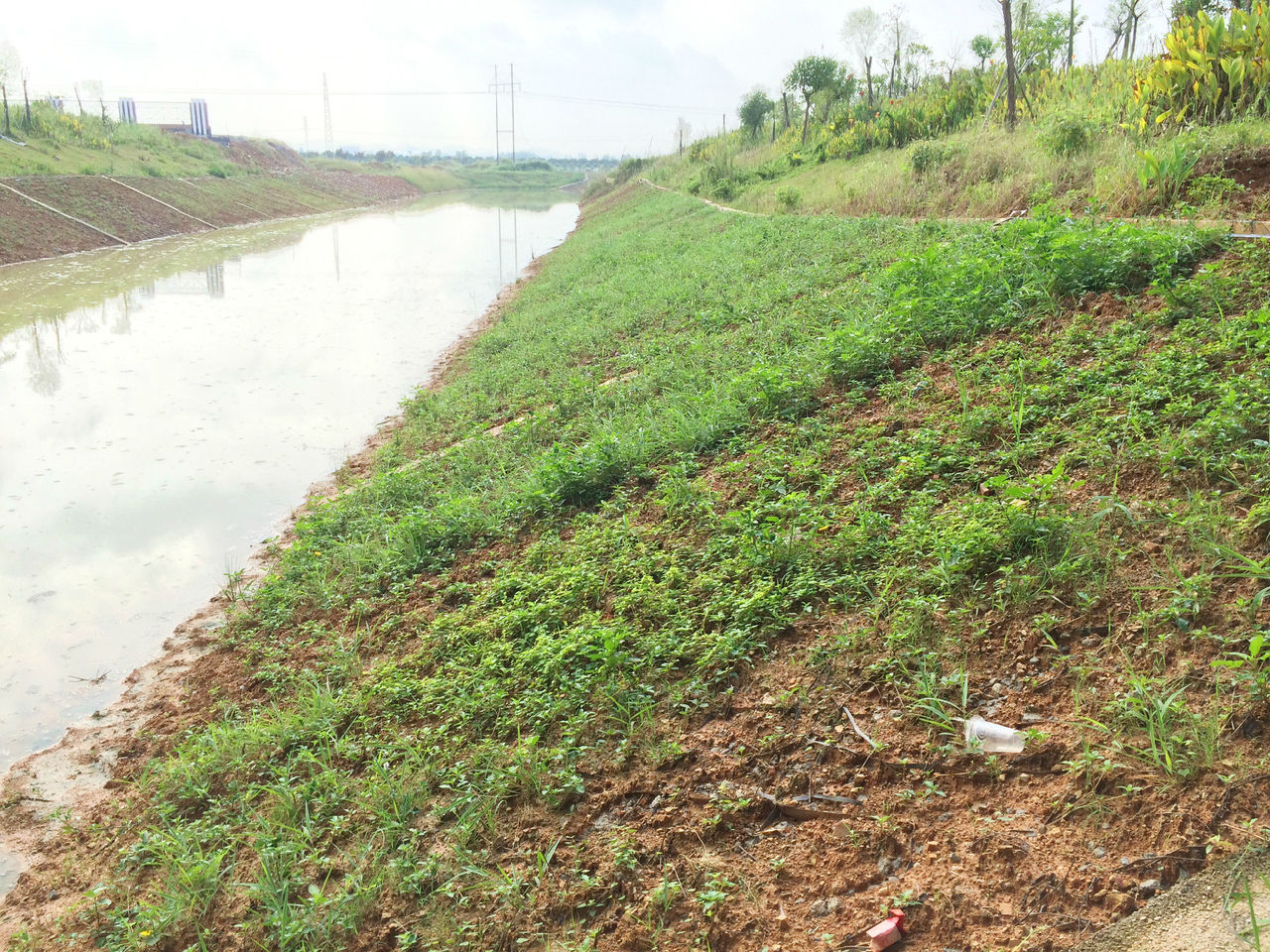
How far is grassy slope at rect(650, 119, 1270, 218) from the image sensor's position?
6.76 m

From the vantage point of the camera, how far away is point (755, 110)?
111ft

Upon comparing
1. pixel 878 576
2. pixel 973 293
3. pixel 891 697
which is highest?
pixel 973 293

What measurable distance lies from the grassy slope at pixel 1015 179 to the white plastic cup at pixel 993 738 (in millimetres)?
4664

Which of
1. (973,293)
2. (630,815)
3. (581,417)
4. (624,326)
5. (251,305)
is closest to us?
(630,815)

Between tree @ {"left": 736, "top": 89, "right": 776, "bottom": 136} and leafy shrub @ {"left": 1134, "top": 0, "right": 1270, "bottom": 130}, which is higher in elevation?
tree @ {"left": 736, "top": 89, "right": 776, "bottom": 136}

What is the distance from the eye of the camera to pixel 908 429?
15.4 feet

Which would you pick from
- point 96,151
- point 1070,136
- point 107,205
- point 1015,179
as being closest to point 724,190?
point 1015,179

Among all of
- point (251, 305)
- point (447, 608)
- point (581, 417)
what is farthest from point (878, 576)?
point (251, 305)

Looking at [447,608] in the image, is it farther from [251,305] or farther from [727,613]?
[251,305]

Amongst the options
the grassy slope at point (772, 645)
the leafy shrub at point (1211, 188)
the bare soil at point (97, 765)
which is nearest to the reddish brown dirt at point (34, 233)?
the bare soil at point (97, 765)

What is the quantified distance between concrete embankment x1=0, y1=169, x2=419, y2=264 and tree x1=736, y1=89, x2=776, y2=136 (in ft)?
68.8

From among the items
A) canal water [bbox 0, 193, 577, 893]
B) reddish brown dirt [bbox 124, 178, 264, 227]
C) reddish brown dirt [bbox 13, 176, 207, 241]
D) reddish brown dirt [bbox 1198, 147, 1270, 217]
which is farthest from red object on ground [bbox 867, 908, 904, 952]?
reddish brown dirt [bbox 124, 178, 264, 227]

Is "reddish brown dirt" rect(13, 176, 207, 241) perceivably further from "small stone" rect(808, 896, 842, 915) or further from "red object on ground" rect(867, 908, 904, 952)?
"red object on ground" rect(867, 908, 904, 952)

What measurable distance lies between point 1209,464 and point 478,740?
327cm
